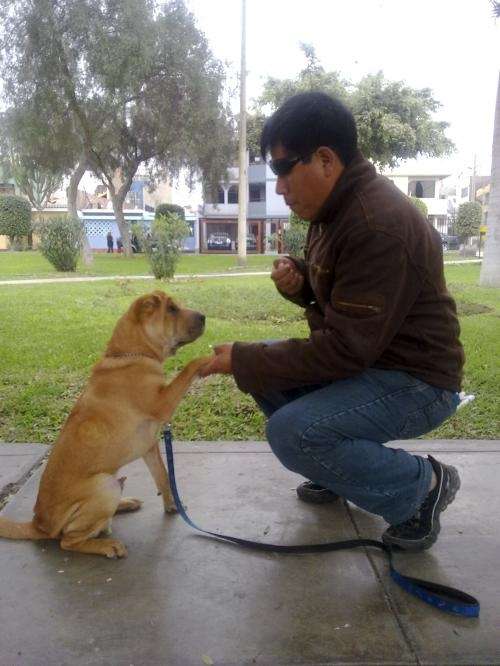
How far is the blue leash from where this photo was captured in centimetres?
233

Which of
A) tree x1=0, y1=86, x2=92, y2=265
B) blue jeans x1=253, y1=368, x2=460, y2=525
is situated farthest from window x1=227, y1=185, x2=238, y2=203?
blue jeans x1=253, y1=368, x2=460, y2=525

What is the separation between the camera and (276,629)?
2.28 m

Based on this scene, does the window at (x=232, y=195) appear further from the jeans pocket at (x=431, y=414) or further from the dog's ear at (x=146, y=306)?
the jeans pocket at (x=431, y=414)

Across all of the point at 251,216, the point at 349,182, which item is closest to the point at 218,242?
the point at 251,216

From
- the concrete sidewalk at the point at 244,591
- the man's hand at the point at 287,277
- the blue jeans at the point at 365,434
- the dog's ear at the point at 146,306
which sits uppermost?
the man's hand at the point at 287,277

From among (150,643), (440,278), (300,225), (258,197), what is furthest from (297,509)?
(258,197)

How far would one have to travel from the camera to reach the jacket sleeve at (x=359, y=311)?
2.40 m

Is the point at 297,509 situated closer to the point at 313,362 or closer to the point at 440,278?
the point at 313,362

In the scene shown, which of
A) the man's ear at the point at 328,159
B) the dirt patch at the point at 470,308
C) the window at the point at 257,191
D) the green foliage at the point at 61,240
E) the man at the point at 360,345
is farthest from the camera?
the window at the point at 257,191

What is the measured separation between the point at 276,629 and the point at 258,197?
170 ft

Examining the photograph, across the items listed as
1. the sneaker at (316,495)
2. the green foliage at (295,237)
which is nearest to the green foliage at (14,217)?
the green foliage at (295,237)

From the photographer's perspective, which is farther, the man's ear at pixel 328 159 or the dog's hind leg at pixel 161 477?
the dog's hind leg at pixel 161 477

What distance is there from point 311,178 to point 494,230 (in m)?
12.6

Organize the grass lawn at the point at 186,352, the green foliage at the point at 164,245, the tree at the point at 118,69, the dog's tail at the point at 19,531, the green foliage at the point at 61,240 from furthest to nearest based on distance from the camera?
the tree at the point at 118,69
the green foliage at the point at 61,240
the green foliage at the point at 164,245
the grass lawn at the point at 186,352
the dog's tail at the point at 19,531
